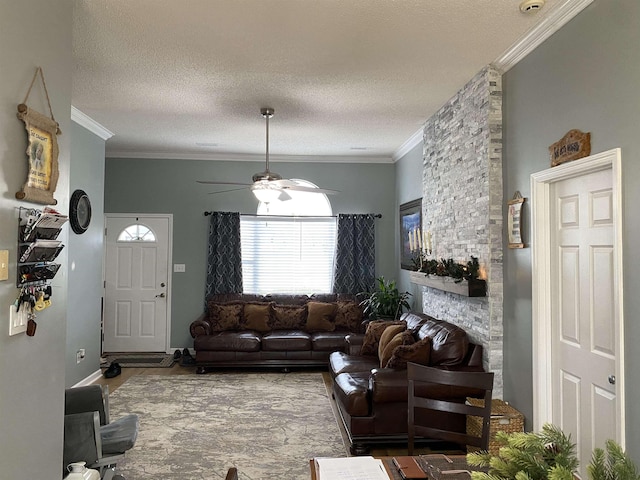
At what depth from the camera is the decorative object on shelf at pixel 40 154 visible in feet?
6.56

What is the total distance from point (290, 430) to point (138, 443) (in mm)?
1232

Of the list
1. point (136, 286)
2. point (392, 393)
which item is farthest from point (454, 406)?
point (136, 286)

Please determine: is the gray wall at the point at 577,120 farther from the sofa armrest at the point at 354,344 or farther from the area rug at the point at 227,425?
the sofa armrest at the point at 354,344

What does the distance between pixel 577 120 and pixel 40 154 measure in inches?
111

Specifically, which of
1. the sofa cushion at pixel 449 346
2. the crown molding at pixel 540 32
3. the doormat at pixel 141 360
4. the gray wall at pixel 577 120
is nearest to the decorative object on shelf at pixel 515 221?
the gray wall at pixel 577 120

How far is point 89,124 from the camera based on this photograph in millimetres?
5188

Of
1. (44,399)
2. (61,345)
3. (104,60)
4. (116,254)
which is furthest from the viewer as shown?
(116,254)

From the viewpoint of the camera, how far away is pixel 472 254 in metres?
3.85

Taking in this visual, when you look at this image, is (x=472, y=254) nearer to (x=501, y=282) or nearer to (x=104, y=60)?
(x=501, y=282)

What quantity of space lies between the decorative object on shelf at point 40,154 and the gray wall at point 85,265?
2.91m

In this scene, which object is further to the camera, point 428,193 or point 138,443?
point 428,193

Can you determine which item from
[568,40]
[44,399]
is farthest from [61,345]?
[568,40]

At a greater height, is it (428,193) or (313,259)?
(428,193)

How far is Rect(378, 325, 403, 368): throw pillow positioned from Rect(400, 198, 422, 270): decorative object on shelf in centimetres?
125
